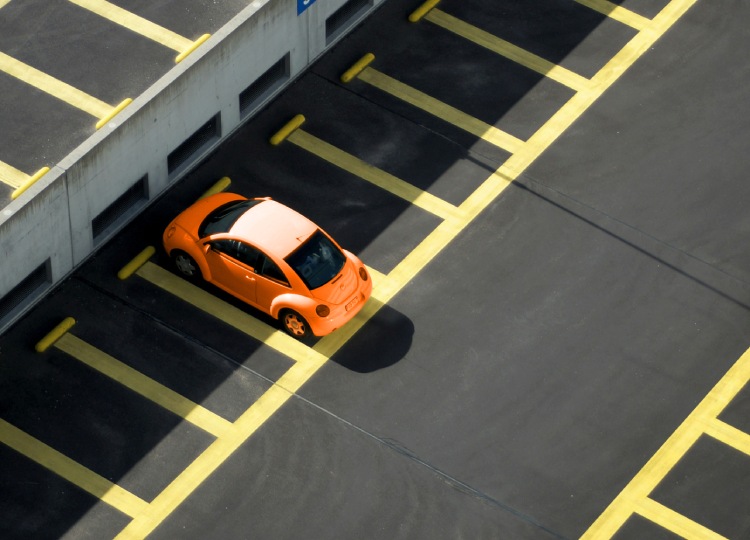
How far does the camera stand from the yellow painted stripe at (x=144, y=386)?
35781 millimetres

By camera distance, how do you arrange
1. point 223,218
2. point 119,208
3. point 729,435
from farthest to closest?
point 119,208, point 223,218, point 729,435

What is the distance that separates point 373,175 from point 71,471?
31.3ft

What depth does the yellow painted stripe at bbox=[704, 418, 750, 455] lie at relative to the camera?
35969 mm

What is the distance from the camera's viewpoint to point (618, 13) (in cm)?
4447

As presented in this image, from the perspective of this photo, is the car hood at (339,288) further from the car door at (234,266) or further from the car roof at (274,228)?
the car door at (234,266)

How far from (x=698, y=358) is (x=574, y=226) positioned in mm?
4045

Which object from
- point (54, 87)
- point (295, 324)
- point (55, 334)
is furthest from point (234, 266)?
point (54, 87)

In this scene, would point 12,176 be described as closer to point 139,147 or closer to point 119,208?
point 139,147

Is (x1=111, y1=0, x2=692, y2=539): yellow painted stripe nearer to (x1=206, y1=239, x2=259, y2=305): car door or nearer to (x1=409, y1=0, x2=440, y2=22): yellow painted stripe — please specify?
(x1=206, y1=239, x2=259, y2=305): car door

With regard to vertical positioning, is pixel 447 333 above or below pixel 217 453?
above

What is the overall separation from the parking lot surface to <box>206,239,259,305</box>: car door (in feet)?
1.27

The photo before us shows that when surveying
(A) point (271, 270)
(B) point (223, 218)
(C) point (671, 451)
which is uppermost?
(B) point (223, 218)

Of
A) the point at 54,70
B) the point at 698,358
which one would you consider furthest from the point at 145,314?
the point at 698,358

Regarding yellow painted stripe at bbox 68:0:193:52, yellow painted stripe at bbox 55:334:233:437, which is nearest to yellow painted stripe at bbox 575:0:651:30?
yellow painted stripe at bbox 68:0:193:52
